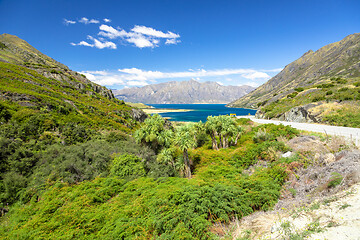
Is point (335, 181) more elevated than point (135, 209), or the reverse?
point (335, 181)

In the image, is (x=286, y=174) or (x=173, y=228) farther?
(x=286, y=174)

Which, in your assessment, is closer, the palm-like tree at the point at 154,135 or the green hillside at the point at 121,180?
the green hillside at the point at 121,180

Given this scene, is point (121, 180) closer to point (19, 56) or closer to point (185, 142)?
point (185, 142)

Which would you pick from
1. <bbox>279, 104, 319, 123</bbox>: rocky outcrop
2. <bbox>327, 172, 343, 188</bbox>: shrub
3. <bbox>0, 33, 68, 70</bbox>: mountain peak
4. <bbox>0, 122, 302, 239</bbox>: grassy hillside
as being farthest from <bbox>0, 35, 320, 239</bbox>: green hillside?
<bbox>0, 33, 68, 70</bbox>: mountain peak

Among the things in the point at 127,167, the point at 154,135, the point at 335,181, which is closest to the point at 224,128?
the point at 154,135

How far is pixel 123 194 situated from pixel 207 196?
712 cm

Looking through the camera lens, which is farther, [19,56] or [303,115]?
[19,56]

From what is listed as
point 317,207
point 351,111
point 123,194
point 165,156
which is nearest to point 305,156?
point 317,207

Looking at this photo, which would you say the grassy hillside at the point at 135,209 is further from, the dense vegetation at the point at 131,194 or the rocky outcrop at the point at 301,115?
the rocky outcrop at the point at 301,115

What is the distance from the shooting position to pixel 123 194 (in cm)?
1227

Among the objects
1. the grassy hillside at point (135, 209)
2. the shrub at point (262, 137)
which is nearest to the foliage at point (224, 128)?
the shrub at point (262, 137)

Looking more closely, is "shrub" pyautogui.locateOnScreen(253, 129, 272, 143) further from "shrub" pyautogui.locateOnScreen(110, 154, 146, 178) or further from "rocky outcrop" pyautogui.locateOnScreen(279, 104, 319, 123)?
"shrub" pyautogui.locateOnScreen(110, 154, 146, 178)

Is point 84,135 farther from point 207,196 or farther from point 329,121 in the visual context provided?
point 329,121

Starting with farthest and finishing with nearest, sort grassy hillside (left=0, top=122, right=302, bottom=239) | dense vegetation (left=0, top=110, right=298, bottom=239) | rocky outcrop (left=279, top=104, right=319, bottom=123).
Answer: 1. rocky outcrop (left=279, top=104, right=319, bottom=123)
2. dense vegetation (left=0, top=110, right=298, bottom=239)
3. grassy hillside (left=0, top=122, right=302, bottom=239)
